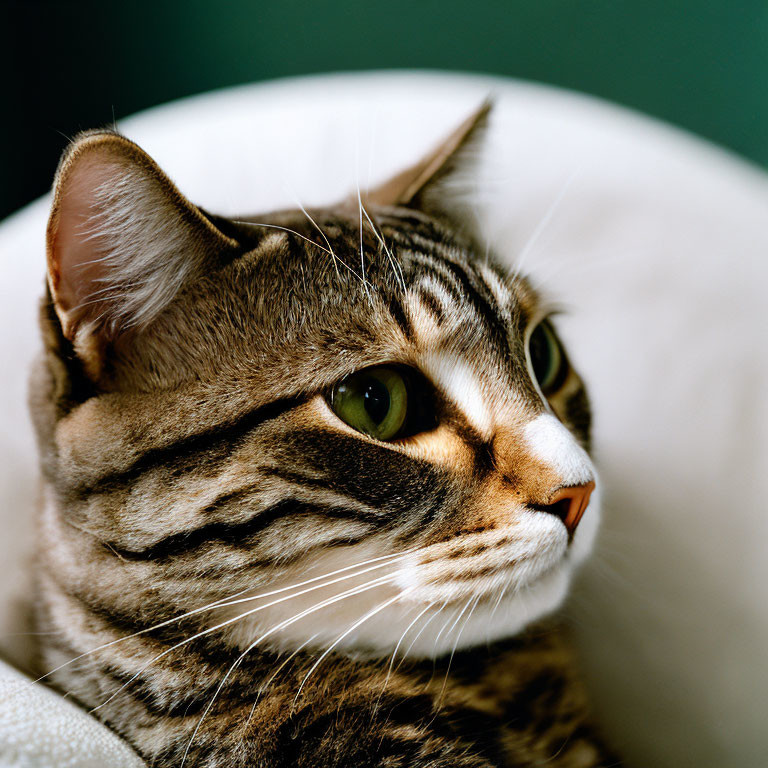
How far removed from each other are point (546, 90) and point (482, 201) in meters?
0.25

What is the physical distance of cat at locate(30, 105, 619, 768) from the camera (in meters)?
0.57

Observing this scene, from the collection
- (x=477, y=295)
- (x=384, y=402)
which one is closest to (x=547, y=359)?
(x=477, y=295)

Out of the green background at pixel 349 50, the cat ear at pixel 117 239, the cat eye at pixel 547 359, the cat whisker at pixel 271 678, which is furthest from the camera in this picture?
the green background at pixel 349 50

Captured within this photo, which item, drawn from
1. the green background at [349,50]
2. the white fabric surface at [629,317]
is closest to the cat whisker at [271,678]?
the white fabric surface at [629,317]

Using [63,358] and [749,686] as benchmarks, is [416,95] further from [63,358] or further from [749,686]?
[749,686]

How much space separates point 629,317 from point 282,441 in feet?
1.81

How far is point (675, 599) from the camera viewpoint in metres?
0.89

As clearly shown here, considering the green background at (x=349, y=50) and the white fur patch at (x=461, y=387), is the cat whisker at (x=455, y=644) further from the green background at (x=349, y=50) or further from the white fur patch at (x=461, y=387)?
the green background at (x=349, y=50)

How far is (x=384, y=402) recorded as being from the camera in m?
0.59

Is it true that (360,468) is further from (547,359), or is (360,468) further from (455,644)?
(547,359)

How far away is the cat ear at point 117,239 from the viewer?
0.51 m

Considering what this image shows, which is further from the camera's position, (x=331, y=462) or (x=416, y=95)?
(x=416, y=95)

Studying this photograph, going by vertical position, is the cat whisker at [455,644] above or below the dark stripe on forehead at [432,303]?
below

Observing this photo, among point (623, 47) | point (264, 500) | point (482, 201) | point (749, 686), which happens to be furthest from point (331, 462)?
point (623, 47)
